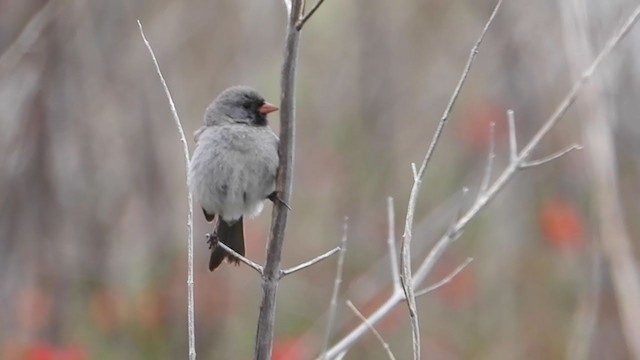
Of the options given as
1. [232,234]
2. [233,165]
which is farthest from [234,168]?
[232,234]

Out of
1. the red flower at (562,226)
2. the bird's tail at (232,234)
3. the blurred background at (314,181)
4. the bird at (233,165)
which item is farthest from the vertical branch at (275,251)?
the red flower at (562,226)

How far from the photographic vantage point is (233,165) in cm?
379

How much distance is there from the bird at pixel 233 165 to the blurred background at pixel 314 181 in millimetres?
1937

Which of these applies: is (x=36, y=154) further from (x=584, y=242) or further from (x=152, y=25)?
(x=584, y=242)

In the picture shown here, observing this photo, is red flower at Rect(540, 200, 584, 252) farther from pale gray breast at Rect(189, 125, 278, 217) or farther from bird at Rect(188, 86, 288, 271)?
pale gray breast at Rect(189, 125, 278, 217)

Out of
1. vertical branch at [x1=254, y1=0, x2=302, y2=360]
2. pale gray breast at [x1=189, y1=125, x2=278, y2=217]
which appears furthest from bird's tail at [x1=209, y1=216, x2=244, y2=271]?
vertical branch at [x1=254, y1=0, x2=302, y2=360]

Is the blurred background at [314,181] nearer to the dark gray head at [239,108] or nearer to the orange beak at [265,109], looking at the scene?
the dark gray head at [239,108]

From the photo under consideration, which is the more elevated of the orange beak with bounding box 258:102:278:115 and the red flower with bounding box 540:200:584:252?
the orange beak with bounding box 258:102:278:115

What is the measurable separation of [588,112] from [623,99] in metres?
2.85

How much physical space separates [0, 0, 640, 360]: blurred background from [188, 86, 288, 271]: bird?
1937 mm

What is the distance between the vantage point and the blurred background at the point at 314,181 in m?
6.61

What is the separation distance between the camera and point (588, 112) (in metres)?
4.06

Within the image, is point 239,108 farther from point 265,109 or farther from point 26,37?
point 26,37

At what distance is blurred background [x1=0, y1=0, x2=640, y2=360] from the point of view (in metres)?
6.61
